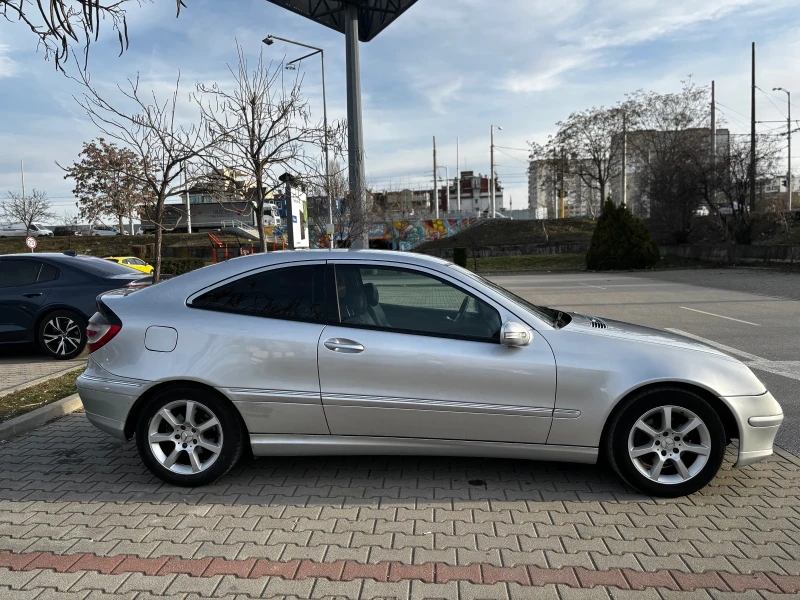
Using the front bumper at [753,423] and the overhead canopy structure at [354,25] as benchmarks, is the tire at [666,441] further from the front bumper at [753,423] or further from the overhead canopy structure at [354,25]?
the overhead canopy structure at [354,25]

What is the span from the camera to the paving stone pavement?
2.84 meters

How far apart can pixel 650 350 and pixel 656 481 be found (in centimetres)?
83

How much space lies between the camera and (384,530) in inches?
134

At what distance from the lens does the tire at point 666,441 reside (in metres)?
3.72

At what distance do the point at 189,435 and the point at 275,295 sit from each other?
1.09m

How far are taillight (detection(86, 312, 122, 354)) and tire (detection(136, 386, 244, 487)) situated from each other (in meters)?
0.53

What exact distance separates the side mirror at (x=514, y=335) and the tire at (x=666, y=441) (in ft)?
2.46

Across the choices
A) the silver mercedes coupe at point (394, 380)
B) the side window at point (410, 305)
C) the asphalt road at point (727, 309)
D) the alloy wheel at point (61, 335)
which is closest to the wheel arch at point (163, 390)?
the silver mercedes coupe at point (394, 380)

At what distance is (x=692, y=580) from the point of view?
285 cm

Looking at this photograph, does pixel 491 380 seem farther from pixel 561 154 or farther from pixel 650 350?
pixel 561 154

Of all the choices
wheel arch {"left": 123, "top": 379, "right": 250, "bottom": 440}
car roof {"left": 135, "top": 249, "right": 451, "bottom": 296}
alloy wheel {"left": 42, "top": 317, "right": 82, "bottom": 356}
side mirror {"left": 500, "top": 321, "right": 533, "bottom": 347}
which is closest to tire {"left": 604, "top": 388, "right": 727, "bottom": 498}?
side mirror {"left": 500, "top": 321, "right": 533, "bottom": 347}

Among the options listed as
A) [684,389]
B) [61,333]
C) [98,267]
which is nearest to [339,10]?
[98,267]

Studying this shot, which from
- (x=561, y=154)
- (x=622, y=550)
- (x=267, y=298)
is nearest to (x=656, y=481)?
(x=622, y=550)

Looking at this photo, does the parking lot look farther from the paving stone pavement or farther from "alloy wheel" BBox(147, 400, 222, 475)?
"alloy wheel" BBox(147, 400, 222, 475)
